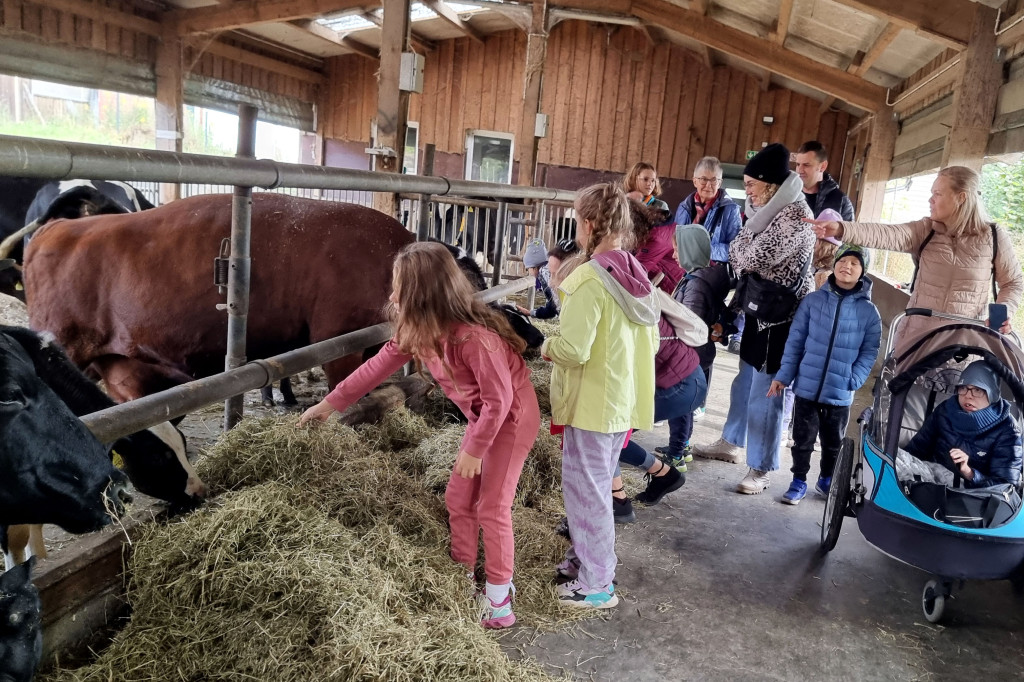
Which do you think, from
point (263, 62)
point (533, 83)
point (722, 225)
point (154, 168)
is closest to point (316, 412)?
point (154, 168)

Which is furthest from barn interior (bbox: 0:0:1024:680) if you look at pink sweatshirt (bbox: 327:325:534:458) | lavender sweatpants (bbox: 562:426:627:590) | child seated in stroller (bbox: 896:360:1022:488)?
pink sweatshirt (bbox: 327:325:534:458)

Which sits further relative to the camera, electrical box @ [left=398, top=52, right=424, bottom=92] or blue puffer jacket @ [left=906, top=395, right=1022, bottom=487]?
electrical box @ [left=398, top=52, right=424, bottom=92]

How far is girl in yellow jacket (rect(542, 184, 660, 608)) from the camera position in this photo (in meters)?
2.47

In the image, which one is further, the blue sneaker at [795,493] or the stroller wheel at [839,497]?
the blue sneaker at [795,493]

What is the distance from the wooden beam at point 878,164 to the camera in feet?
32.5

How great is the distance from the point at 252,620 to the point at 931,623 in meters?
2.46

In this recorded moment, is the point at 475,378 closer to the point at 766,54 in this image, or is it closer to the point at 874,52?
the point at 874,52

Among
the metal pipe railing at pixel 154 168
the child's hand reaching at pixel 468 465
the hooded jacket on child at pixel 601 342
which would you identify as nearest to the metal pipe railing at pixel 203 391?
the metal pipe railing at pixel 154 168

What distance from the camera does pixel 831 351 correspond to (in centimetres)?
361

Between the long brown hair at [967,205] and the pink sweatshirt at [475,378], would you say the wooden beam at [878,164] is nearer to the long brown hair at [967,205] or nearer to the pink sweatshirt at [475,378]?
the long brown hair at [967,205]

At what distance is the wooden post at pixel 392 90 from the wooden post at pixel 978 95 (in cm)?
399

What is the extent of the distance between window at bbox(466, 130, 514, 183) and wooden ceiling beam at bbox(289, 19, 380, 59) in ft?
9.46

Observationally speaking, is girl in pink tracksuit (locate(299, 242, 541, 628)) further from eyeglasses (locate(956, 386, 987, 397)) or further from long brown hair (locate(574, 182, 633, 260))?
eyeglasses (locate(956, 386, 987, 397))

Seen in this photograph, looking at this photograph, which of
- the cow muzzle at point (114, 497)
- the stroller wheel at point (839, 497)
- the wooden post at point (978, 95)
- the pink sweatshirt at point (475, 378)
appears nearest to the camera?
the cow muzzle at point (114, 497)
